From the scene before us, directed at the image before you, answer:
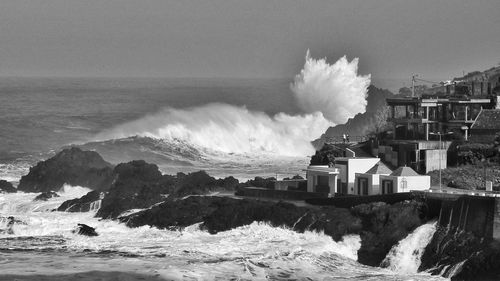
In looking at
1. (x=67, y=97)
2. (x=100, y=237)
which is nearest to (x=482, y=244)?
(x=100, y=237)

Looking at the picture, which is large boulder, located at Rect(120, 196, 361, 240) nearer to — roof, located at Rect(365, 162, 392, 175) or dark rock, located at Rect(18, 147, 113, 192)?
roof, located at Rect(365, 162, 392, 175)

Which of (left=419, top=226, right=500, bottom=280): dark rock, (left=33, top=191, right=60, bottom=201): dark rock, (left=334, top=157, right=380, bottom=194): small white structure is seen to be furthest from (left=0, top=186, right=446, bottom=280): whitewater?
(left=33, top=191, right=60, bottom=201): dark rock

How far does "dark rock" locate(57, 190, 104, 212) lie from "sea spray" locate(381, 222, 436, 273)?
1388 cm

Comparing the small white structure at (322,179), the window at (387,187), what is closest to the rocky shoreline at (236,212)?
the window at (387,187)

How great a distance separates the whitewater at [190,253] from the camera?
3416 cm

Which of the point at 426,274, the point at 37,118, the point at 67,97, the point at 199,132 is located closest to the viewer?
the point at 426,274

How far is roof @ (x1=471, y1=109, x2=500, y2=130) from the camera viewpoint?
45409 mm

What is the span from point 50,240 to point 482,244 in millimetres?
13520

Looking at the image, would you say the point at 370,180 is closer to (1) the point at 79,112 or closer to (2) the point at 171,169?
(2) the point at 171,169

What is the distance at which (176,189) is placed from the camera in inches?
1822

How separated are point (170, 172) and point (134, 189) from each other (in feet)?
50.6

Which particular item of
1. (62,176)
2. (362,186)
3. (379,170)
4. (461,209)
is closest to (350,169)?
(362,186)

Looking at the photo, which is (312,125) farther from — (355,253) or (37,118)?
(355,253)

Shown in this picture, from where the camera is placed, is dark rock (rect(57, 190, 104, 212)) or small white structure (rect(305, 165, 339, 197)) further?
dark rock (rect(57, 190, 104, 212))
